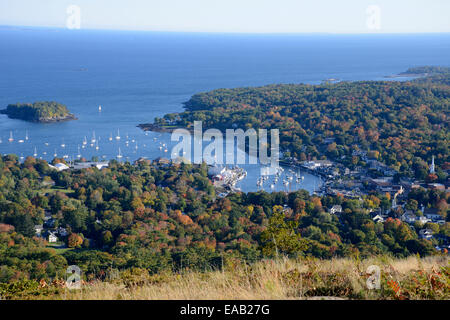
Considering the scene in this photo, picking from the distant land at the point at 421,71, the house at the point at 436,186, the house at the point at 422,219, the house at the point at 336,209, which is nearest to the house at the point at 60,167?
the house at the point at 336,209

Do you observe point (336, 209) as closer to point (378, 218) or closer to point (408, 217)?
point (378, 218)

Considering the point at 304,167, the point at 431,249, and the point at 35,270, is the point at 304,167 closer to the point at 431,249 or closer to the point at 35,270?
the point at 431,249

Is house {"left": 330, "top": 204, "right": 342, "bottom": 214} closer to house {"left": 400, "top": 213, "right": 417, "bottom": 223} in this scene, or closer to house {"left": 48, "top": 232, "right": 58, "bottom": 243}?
house {"left": 400, "top": 213, "right": 417, "bottom": 223}

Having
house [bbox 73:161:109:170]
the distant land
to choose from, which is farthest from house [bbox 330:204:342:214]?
the distant land

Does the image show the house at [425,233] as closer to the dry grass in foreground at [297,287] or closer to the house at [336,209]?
the house at [336,209]

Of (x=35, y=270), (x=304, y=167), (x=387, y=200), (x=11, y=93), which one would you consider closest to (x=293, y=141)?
(x=304, y=167)
